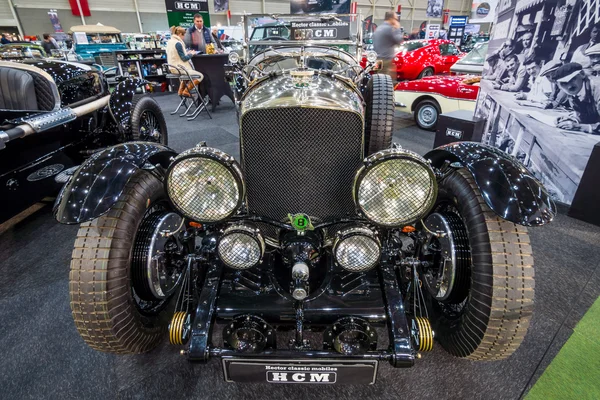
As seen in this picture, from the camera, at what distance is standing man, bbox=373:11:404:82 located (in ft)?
18.4

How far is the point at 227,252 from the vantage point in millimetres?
1404

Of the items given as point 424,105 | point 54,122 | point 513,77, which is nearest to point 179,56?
point 54,122

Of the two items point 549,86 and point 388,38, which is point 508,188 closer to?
point 549,86

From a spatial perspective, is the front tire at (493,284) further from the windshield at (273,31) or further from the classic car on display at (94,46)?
the classic car on display at (94,46)

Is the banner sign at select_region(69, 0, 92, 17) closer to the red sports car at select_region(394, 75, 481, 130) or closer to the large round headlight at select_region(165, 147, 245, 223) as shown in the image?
the red sports car at select_region(394, 75, 481, 130)

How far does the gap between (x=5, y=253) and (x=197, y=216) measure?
2386 millimetres

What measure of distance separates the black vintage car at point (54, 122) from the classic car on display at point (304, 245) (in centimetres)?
160

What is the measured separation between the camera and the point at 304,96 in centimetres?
149

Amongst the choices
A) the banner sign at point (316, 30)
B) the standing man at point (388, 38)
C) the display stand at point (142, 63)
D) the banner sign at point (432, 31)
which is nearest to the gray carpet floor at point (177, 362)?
the banner sign at point (316, 30)

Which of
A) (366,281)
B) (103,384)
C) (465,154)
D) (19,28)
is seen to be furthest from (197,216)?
(19,28)

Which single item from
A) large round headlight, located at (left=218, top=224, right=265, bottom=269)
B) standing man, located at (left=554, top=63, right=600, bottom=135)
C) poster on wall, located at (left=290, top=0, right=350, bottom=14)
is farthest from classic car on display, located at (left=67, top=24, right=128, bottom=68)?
standing man, located at (left=554, top=63, right=600, bottom=135)

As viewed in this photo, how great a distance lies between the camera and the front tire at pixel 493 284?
4.33 ft

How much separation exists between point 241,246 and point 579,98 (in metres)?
3.53

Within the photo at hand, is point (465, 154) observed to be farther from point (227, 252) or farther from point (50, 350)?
point (50, 350)
